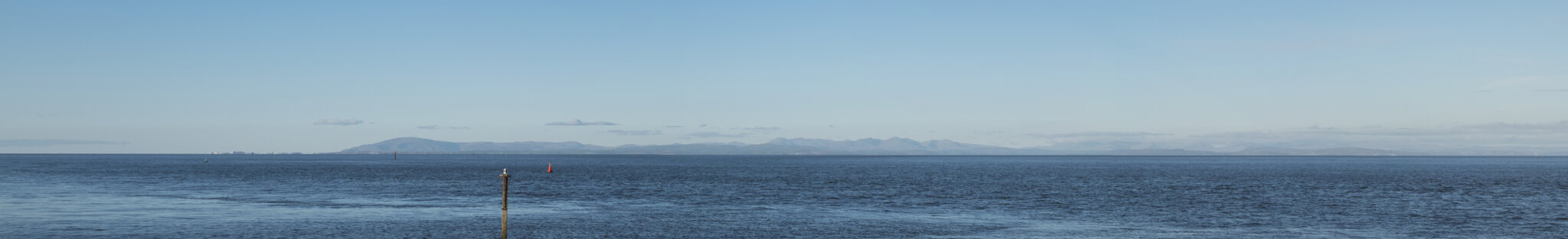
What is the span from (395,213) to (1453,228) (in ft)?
151

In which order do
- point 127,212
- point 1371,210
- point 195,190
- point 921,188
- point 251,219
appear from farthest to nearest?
point 921,188, point 195,190, point 1371,210, point 127,212, point 251,219

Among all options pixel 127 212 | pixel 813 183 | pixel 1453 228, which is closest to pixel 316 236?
pixel 127 212

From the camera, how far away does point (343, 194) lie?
77.6 meters

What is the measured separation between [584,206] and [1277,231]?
3434cm

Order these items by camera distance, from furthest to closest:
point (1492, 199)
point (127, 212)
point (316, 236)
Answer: point (1492, 199), point (127, 212), point (316, 236)

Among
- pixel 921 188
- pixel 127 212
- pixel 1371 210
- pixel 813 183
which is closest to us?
pixel 127 212

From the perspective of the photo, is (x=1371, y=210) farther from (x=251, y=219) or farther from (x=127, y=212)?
(x=127, y=212)

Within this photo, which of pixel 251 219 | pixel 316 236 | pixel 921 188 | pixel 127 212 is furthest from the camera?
pixel 921 188

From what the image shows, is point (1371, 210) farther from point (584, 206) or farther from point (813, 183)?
point (813, 183)

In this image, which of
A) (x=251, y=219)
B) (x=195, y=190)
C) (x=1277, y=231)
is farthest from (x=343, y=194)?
(x=1277, y=231)

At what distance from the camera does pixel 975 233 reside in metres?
45.5

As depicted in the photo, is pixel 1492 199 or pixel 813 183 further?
pixel 813 183

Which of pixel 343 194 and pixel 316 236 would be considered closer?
pixel 316 236

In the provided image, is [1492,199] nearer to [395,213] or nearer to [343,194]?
[395,213]
